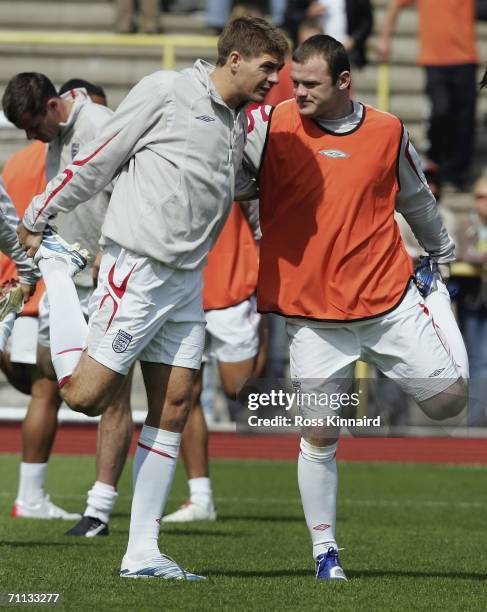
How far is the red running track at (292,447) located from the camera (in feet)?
40.6

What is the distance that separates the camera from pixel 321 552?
591 centimetres

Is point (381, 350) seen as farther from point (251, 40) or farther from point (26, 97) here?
point (26, 97)

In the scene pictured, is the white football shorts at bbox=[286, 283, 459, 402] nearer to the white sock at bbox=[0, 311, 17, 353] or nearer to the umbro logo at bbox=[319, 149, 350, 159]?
the umbro logo at bbox=[319, 149, 350, 159]

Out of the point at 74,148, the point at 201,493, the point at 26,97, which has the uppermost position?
the point at 26,97

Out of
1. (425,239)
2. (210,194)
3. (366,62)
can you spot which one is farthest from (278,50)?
(366,62)

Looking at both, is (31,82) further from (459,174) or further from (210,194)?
(459,174)

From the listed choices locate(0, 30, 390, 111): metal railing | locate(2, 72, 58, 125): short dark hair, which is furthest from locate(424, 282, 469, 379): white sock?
locate(0, 30, 390, 111): metal railing

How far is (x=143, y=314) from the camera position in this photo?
221 inches

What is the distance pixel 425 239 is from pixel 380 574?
154cm

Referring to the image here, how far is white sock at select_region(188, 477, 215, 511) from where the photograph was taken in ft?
27.6

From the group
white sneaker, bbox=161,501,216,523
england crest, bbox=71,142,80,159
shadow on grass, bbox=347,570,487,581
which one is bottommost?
white sneaker, bbox=161,501,216,523

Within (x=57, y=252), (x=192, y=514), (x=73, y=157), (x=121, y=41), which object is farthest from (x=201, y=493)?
(x=121, y=41)

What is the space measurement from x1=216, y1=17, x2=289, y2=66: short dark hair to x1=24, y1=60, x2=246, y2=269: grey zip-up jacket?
147 mm

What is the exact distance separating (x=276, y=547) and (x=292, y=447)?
588 centimetres
